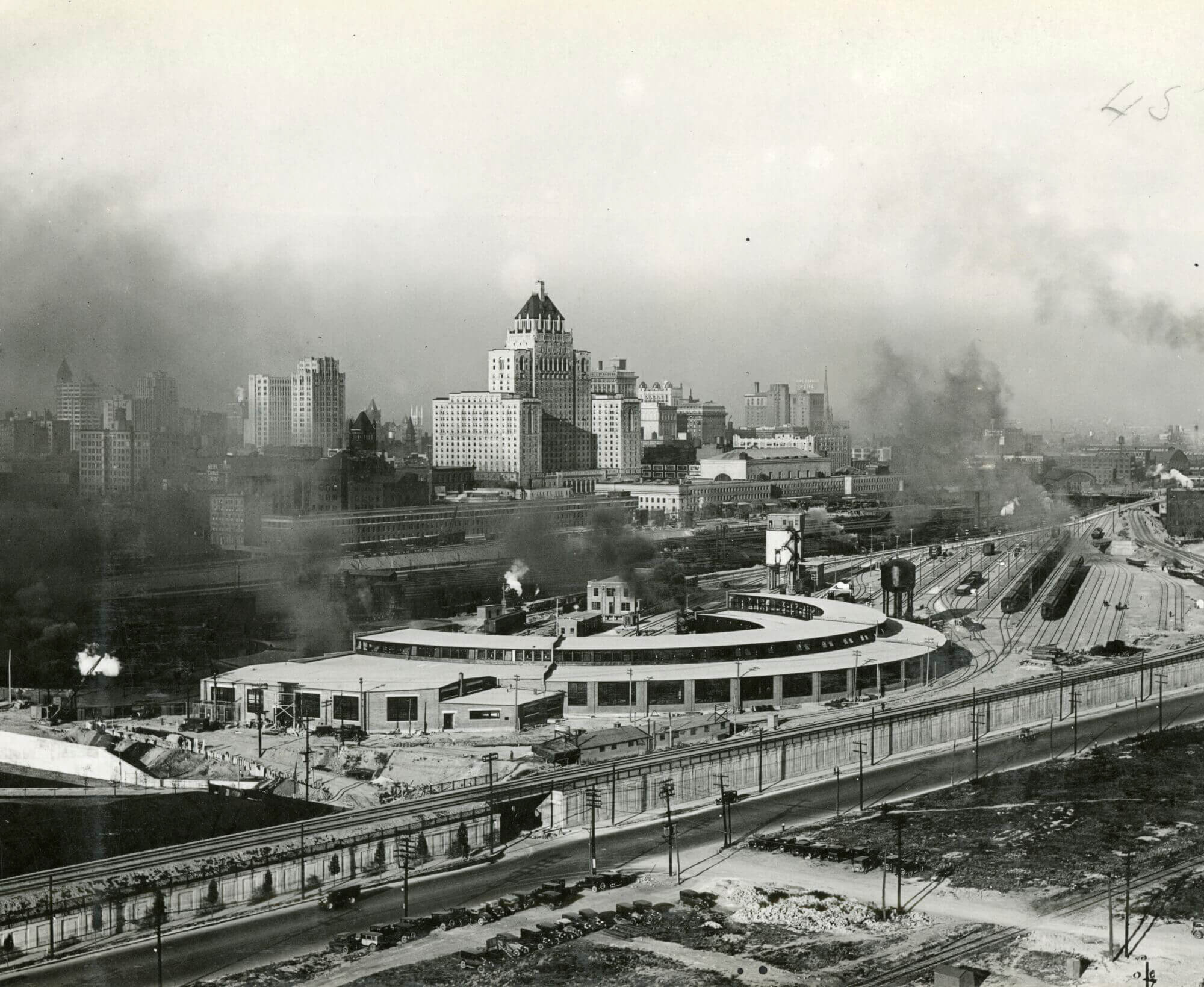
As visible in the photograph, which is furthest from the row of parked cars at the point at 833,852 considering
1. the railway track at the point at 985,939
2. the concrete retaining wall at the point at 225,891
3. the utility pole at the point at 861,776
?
the concrete retaining wall at the point at 225,891

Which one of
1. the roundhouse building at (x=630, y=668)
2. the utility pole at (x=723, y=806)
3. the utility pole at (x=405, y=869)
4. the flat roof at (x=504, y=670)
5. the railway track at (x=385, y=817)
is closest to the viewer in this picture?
the utility pole at (x=405, y=869)

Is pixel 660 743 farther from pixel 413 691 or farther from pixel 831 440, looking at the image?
pixel 831 440

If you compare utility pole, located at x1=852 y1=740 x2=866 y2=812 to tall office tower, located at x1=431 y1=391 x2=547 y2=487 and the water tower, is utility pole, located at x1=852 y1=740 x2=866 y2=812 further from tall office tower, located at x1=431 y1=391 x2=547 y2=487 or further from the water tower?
tall office tower, located at x1=431 y1=391 x2=547 y2=487

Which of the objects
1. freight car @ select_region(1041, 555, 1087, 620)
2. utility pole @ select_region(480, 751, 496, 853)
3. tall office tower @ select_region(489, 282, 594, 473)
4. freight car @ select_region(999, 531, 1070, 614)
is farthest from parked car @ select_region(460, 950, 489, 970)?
tall office tower @ select_region(489, 282, 594, 473)

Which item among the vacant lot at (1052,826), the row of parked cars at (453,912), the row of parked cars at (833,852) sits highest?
the row of parked cars at (453,912)

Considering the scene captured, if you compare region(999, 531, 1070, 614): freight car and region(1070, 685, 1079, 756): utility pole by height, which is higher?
region(999, 531, 1070, 614): freight car

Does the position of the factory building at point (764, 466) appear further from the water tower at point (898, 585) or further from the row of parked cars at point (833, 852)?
the row of parked cars at point (833, 852)
